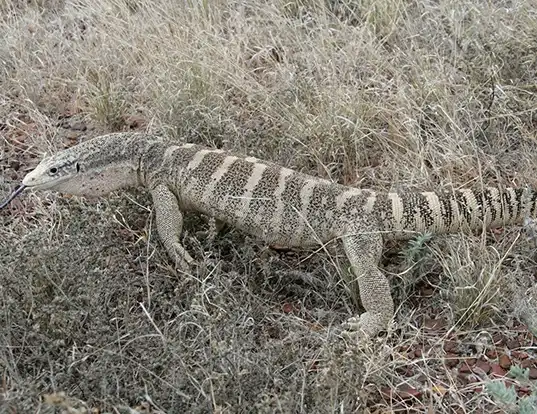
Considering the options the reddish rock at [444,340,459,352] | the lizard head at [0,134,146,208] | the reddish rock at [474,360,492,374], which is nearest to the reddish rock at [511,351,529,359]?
the reddish rock at [474,360,492,374]

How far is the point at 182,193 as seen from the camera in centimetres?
398

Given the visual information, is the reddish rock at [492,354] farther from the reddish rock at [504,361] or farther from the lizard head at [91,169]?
the lizard head at [91,169]

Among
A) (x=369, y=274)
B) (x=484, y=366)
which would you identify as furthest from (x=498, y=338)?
(x=369, y=274)

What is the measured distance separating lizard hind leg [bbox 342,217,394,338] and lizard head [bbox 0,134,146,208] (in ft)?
4.06

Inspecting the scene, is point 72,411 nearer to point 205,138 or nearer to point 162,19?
point 205,138

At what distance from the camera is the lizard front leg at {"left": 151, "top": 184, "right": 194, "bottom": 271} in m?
3.79

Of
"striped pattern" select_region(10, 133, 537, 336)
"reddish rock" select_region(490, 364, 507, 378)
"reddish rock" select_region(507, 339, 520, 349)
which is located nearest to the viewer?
"reddish rock" select_region(490, 364, 507, 378)

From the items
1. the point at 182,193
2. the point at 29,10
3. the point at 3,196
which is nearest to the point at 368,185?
the point at 182,193

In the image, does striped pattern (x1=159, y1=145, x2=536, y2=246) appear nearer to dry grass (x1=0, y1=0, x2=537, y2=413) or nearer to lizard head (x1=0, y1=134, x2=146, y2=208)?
dry grass (x1=0, y1=0, x2=537, y2=413)

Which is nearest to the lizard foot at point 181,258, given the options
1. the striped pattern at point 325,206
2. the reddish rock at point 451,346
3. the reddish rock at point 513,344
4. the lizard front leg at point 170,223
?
the lizard front leg at point 170,223

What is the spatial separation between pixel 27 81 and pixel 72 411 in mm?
3466

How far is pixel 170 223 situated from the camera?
3896 mm

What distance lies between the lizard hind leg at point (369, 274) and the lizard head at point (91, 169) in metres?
1.24

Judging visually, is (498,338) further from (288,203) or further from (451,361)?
(288,203)
